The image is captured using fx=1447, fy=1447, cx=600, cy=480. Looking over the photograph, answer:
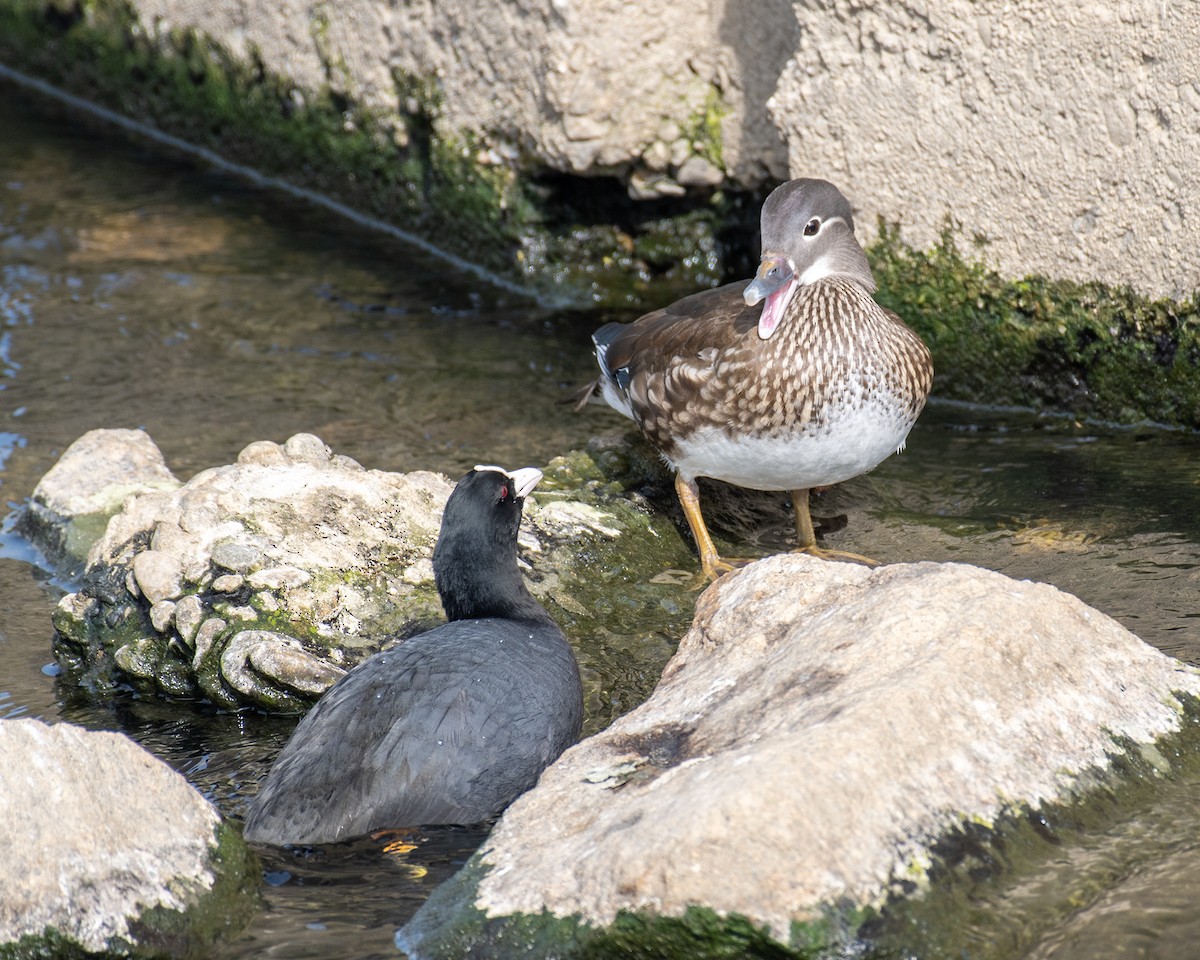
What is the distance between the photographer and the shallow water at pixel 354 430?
163 inches

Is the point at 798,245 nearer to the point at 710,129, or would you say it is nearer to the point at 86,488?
the point at 710,129

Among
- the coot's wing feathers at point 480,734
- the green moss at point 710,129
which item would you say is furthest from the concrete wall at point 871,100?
the coot's wing feathers at point 480,734

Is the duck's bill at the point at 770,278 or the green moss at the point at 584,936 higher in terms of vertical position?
the duck's bill at the point at 770,278

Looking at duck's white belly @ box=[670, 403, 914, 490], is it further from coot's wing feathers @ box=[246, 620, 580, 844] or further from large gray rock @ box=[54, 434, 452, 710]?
coot's wing feathers @ box=[246, 620, 580, 844]

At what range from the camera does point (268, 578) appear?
5.53 m

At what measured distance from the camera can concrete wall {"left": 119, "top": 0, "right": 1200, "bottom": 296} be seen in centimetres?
662

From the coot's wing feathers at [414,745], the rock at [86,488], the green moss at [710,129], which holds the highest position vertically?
the green moss at [710,129]

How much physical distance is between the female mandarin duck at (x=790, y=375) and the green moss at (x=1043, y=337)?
1.33 metres

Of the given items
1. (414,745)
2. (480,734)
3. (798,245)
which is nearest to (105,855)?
(414,745)

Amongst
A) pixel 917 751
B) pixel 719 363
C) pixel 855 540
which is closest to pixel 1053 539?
pixel 855 540

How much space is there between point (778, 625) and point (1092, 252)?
3.26 m

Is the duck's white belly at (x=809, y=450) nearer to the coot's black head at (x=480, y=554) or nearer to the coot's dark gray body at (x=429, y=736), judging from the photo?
the coot's black head at (x=480, y=554)

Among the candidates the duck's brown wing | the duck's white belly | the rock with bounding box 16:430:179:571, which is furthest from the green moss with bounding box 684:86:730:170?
the rock with bounding box 16:430:179:571

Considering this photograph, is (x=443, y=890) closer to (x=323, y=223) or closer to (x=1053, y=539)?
(x=1053, y=539)
